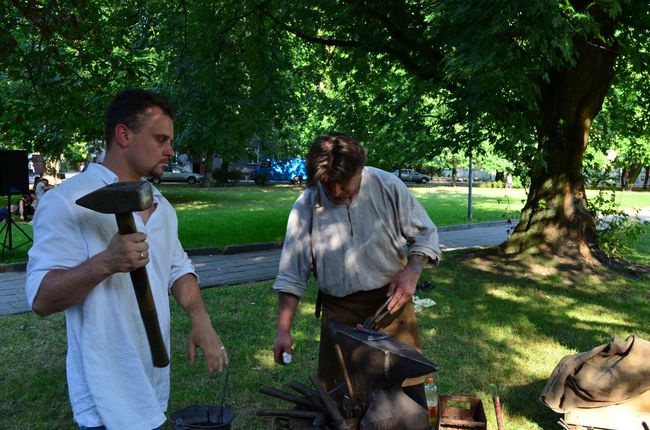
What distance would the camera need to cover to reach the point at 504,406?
4.15 m

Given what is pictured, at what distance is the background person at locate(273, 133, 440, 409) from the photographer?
2.89 m

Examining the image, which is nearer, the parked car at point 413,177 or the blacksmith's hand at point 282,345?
the blacksmith's hand at point 282,345

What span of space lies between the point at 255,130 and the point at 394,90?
288 centimetres

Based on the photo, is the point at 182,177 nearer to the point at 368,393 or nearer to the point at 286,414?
the point at 286,414

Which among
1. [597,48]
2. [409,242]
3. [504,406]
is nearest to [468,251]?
[597,48]

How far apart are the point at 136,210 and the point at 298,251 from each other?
4.37ft

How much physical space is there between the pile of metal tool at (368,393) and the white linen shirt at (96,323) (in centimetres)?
69

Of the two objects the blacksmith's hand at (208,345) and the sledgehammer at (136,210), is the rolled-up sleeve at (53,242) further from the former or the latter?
the blacksmith's hand at (208,345)

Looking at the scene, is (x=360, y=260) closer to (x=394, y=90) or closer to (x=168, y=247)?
(x=168, y=247)

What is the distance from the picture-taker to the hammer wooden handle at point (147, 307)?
5.91ft

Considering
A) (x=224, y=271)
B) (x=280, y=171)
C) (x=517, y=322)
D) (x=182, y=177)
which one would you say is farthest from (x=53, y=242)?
(x=280, y=171)

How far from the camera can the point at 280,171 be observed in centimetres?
3800

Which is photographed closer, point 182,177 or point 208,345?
point 208,345

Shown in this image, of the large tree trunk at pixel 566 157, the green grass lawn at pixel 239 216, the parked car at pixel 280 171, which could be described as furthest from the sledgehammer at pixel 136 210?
the parked car at pixel 280 171
